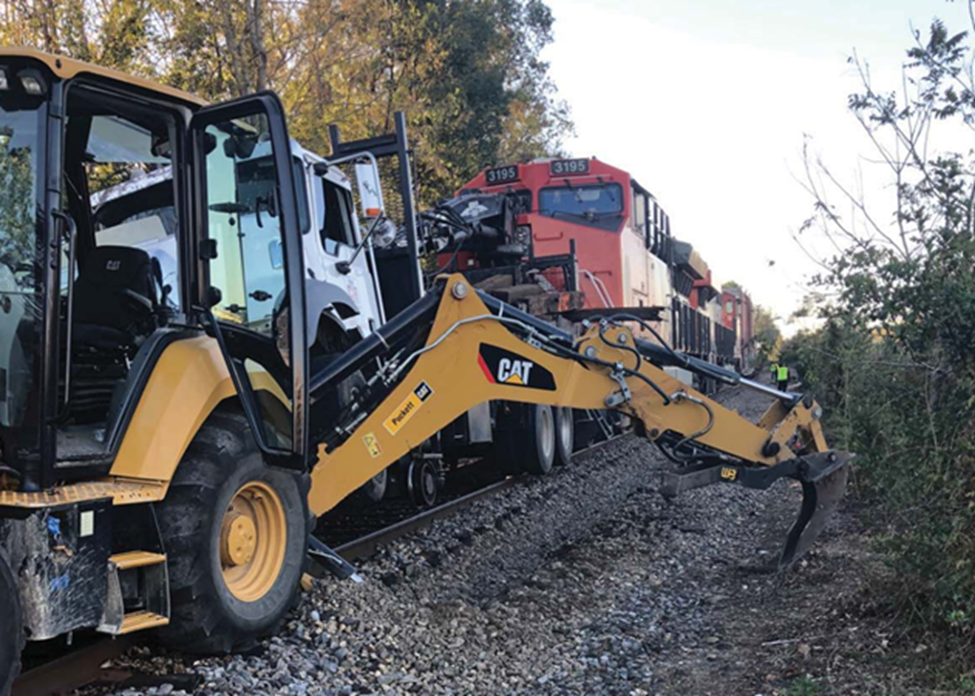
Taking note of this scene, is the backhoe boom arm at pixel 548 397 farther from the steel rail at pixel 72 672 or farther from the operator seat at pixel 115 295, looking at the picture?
the steel rail at pixel 72 672

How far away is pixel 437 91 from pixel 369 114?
6526 mm

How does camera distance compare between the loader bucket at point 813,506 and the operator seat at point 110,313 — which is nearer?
the operator seat at point 110,313

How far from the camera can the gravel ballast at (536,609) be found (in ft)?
14.3

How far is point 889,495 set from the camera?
4.97 meters

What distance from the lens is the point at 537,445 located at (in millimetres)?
9977

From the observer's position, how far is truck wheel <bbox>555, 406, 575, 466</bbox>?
10938mm

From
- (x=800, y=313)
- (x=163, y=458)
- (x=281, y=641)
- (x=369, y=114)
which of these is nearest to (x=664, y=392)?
(x=800, y=313)

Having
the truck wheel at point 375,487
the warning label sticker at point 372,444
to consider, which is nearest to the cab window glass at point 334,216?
the truck wheel at point 375,487

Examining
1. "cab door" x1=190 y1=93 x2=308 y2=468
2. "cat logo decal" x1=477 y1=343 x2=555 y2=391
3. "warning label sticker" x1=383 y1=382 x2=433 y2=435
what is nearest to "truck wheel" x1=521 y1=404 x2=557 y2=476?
"cat logo decal" x1=477 y1=343 x2=555 y2=391

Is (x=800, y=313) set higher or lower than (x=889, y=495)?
higher

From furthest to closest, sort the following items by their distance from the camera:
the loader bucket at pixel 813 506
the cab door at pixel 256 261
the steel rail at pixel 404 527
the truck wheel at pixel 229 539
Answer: the steel rail at pixel 404 527 < the loader bucket at pixel 813 506 < the cab door at pixel 256 261 < the truck wheel at pixel 229 539

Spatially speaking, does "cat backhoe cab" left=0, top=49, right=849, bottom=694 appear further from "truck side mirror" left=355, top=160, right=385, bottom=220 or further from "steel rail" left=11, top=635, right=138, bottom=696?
"truck side mirror" left=355, top=160, right=385, bottom=220

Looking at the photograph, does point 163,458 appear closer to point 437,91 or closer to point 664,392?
point 664,392

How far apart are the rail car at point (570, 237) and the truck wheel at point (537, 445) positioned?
1.29 meters
